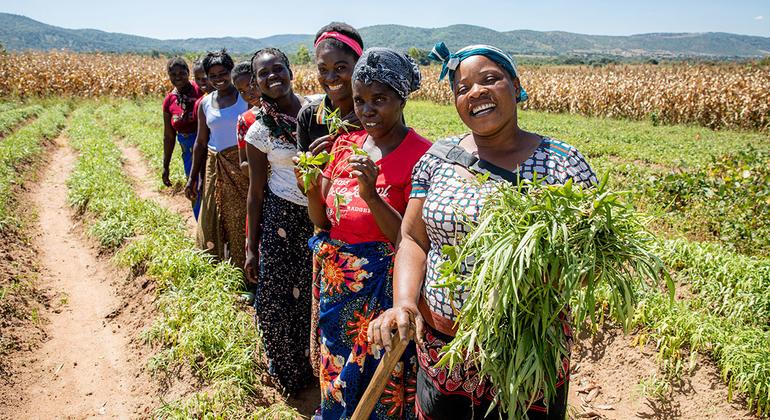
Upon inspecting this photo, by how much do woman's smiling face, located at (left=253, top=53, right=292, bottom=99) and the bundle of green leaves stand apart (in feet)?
6.44

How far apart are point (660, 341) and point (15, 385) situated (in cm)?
456

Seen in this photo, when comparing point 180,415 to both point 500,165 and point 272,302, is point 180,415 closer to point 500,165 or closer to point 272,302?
point 272,302

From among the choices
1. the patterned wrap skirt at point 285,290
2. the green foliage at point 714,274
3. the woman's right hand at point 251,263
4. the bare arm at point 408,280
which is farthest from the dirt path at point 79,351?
the green foliage at point 714,274

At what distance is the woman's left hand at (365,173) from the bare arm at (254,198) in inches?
53.5

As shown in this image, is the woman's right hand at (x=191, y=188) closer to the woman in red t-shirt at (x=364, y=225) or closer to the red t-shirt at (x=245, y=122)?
the red t-shirt at (x=245, y=122)

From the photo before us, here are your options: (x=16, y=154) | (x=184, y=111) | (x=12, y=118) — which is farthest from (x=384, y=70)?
(x=12, y=118)

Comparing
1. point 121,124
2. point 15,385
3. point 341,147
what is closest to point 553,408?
point 341,147

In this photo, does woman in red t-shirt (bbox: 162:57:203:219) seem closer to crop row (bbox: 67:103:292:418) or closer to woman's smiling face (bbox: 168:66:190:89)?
woman's smiling face (bbox: 168:66:190:89)

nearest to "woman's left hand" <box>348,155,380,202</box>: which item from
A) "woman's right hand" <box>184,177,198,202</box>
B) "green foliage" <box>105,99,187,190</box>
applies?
"woman's right hand" <box>184,177,198,202</box>

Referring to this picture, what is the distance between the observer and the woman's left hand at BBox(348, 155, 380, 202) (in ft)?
6.14

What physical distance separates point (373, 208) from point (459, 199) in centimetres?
43

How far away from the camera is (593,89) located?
19.8 m

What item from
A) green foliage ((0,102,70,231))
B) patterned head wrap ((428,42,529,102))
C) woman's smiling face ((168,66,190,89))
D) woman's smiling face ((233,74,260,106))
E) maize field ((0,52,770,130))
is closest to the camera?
patterned head wrap ((428,42,529,102))

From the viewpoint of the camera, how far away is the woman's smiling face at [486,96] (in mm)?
1695
